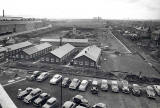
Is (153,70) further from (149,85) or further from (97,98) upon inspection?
(97,98)

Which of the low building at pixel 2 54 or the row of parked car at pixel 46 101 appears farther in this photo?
the low building at pixel 2 54

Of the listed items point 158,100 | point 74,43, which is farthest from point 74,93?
point 74,43

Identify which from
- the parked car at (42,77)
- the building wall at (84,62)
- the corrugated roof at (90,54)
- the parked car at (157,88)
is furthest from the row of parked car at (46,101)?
the corrugated roof at (90,54)

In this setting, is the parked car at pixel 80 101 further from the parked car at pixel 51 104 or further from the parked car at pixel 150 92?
the parked car at pixel 150 92

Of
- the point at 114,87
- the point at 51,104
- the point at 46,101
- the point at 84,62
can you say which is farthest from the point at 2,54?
the point at 114,87

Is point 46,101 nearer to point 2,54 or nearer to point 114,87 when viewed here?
point 114,87

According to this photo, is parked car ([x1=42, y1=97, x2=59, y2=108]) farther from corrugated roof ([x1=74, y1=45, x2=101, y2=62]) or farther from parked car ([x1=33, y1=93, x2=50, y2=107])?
corrugated roof ([x1=74, y1=45, x2=101, y2=62])

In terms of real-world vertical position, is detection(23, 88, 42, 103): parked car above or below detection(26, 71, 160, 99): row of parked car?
above

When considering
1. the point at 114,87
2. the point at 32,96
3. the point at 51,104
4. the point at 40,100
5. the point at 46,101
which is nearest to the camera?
the point at 51,104

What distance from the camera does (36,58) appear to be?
4600 cm

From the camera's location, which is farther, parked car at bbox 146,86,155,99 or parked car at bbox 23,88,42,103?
parked car at bbox 146,86,155,99

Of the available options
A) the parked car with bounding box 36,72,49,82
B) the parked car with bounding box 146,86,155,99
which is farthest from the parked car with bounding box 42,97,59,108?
the parked car with bounding box 146,86,155,99

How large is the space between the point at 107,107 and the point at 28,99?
12163 mm

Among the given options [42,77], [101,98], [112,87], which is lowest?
[101,98]
